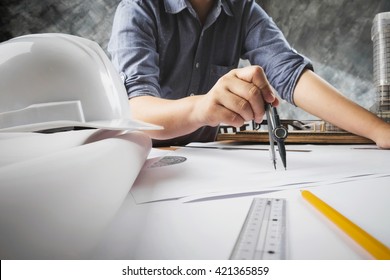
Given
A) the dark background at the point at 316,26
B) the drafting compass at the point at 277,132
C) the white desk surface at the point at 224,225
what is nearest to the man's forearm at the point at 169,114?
the drafting compass at the point at 277,132

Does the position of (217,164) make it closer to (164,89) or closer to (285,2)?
(164,89)

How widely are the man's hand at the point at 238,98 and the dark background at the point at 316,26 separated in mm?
2061

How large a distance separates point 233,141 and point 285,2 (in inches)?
97.4

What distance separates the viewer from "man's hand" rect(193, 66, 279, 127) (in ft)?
1.37

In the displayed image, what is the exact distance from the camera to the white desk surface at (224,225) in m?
0.17

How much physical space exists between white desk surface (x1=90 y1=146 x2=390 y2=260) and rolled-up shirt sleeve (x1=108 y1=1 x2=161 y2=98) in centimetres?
46

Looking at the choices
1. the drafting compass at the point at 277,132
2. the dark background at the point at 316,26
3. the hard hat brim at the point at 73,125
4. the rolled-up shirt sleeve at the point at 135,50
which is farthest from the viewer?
the dark background at the point at 316,26

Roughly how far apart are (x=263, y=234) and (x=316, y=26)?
2.97 metres

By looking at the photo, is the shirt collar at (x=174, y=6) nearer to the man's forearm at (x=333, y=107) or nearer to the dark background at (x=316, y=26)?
the man's forearm at (x=333, y=107)

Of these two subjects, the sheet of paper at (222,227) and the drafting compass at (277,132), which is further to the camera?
the drafting compass at (277,132)

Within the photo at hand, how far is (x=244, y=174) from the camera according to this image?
357mm

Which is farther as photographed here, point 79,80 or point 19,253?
point 79,80

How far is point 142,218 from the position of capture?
219mm

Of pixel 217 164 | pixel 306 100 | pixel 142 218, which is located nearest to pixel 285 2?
pixel 306 100
